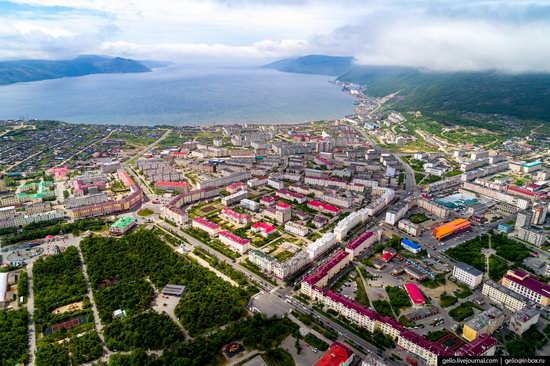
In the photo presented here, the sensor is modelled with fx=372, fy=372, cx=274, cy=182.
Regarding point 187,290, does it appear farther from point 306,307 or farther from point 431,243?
point 431,243

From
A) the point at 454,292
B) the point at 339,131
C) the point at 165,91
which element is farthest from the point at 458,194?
the point at 165,91

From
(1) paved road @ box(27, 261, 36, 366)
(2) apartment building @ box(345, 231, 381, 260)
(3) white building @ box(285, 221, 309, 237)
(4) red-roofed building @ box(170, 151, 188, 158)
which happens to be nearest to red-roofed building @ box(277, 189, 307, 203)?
(3) white building @ box(285, 221, 309, 237)

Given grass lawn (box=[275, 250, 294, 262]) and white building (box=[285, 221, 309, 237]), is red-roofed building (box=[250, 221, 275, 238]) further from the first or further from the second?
grass lawn (box=[275, 250, 294, 262])

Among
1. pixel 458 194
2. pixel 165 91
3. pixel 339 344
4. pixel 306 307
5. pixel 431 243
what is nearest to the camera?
pixel 339 344

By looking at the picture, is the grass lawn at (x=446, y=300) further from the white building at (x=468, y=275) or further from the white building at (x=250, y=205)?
the white building at (x=250, y=205)

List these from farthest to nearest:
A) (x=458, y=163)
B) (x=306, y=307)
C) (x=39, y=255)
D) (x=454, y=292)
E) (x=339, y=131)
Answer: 1. (x=339, y=131)
2. (x=458, y=163)
3. (x=39, y=255)
4. (x=454, y=292)
5. (x=306, y=307)

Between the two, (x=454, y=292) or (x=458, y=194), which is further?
(x=458, y=194)
